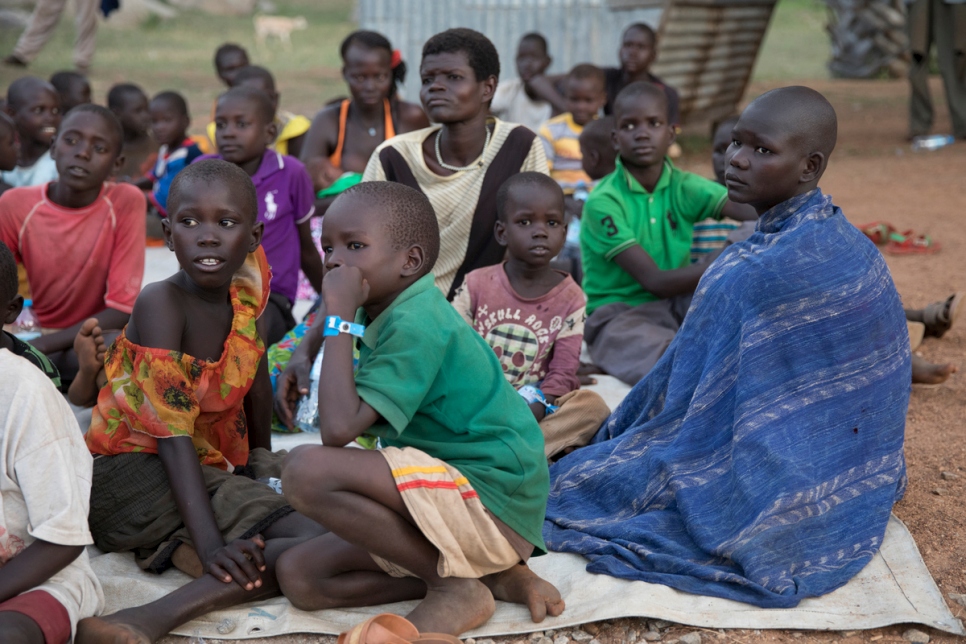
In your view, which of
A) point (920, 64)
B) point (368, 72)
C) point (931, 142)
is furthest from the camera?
point (920, 64)

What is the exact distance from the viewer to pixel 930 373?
3.61 m

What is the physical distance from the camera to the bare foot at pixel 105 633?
6.61 ft

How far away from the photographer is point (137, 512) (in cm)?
250

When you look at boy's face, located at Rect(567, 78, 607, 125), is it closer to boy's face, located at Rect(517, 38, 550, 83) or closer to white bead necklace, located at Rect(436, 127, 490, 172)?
boy's face, located at Rect(517, 38, 550, 83)

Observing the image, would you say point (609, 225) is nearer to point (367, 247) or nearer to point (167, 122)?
point (367, 247)

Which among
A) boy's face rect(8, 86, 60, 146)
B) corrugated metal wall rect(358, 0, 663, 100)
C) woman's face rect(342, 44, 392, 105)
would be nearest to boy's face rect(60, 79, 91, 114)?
boy's face rect(8, 86, 60, 146)

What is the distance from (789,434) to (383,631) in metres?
1.09

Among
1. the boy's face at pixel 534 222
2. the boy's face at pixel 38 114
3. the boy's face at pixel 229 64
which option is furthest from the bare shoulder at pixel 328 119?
the boy's face at pixel 229 64

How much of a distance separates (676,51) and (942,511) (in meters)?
6.83

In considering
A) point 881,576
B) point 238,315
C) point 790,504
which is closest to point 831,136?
point 790,504

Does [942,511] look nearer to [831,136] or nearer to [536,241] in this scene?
[831,136]

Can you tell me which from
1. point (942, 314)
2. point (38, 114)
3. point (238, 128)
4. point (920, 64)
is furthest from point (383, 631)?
point (920, 64)

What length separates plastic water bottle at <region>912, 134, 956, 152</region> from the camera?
987 cm

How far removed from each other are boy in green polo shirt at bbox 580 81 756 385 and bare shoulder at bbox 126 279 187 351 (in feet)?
6.40
